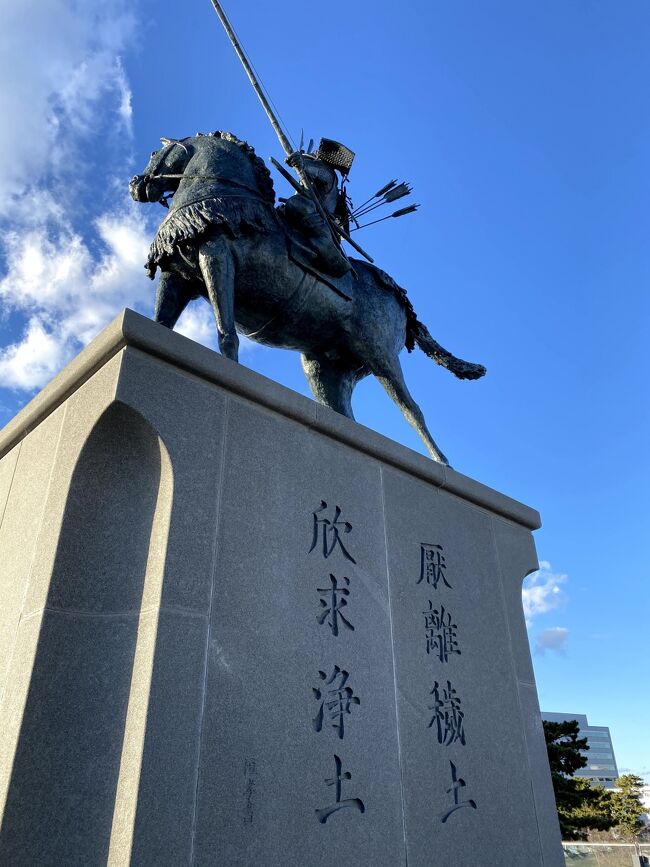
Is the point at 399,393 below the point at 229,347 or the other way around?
the other way around

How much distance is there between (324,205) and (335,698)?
13.8ft

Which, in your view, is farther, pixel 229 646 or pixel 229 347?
pixel 229 347

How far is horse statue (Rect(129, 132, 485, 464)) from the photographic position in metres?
4.61

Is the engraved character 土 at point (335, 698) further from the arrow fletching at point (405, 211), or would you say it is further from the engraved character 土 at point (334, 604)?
the arrow fletching at point (405, 211)

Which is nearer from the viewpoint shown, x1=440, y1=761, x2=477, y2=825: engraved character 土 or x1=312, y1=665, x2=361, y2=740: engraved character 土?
x1=312, y1=665, x2=361, y2=740: engraved character 土

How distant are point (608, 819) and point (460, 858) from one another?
70.4 ft

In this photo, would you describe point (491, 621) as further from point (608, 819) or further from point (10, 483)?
point (608, 819)

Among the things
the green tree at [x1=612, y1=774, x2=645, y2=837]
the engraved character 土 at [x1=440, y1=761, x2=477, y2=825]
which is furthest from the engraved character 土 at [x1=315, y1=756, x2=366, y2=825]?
the green tree at [x1=612, y1=774, x2=645, y2=837]

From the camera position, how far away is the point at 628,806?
2584 cm

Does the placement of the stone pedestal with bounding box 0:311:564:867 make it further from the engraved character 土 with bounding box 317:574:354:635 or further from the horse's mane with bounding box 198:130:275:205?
the horse's mane with bounding box 198:130:275:205

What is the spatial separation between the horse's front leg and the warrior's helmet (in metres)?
2.24

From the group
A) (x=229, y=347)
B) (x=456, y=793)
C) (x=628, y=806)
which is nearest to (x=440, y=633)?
(x=456, y=793)

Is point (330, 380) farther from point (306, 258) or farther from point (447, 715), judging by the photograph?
point (447, 715)

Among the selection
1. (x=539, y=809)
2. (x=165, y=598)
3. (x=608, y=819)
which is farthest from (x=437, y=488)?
(x=608, y=819)
